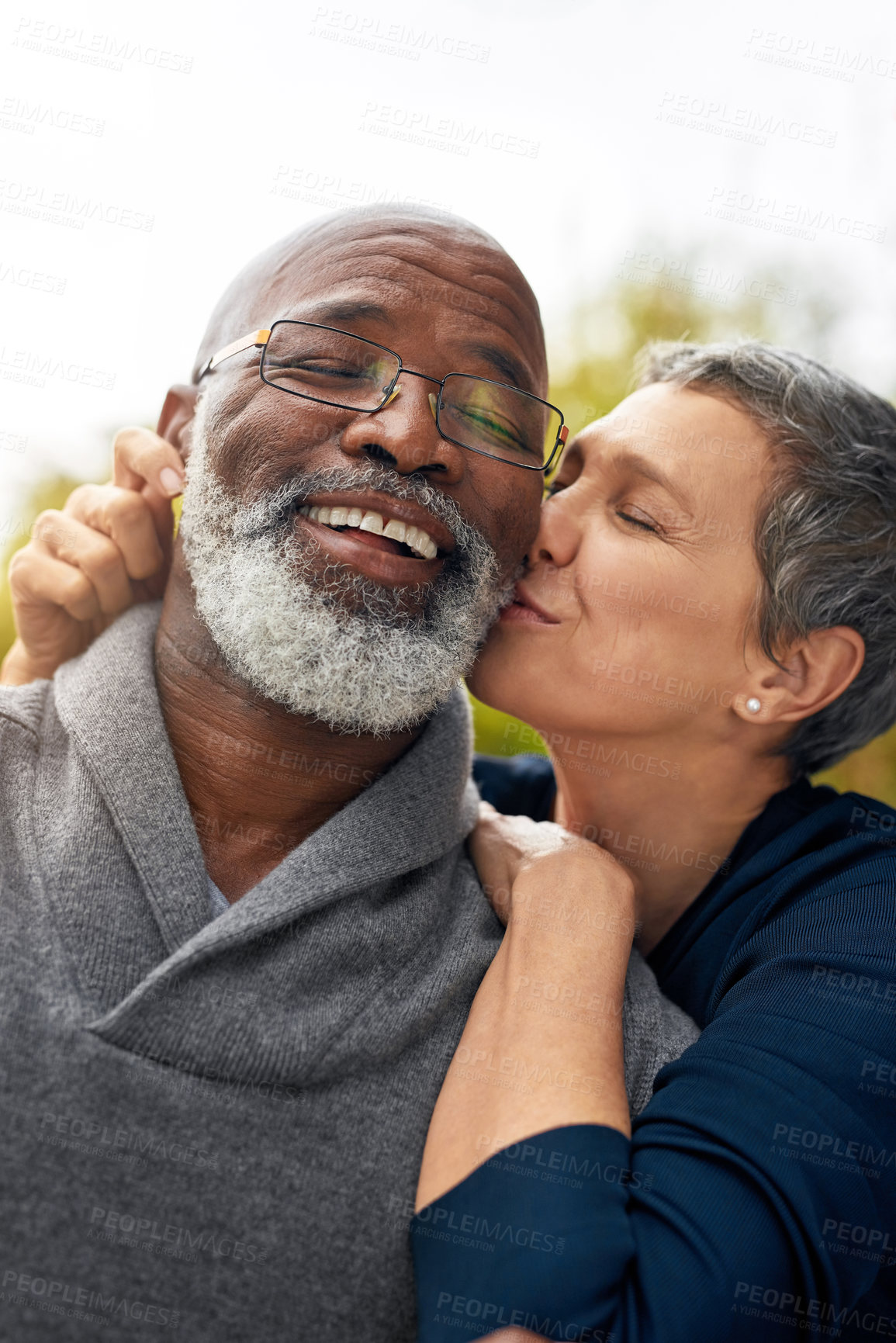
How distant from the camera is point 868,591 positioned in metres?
2.57

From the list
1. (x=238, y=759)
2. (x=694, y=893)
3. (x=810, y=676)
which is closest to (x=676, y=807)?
(x=694, y=893)

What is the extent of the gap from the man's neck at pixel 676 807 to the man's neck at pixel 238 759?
798mm

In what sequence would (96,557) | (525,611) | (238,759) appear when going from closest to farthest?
(238,759)
(96,557)
(525,611)

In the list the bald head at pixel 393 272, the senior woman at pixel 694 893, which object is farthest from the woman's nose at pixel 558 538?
the bald head at pixel 393 272

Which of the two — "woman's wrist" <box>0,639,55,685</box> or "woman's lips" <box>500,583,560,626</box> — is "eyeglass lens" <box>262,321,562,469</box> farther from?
"woman's wrist" <box>0,639,55,685</box>

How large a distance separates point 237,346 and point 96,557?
0.58 metres

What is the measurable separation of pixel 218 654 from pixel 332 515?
381 mm

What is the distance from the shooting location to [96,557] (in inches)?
93.7

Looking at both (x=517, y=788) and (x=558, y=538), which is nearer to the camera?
(x=558, y=538)

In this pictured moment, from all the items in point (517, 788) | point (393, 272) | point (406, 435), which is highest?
point (393, 272)

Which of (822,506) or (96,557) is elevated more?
(822,506)

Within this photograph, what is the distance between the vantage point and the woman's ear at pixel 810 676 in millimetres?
2568

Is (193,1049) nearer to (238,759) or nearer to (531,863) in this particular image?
(238,759)

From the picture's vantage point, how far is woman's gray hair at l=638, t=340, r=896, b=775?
2.52m
